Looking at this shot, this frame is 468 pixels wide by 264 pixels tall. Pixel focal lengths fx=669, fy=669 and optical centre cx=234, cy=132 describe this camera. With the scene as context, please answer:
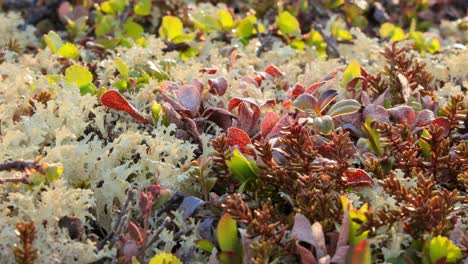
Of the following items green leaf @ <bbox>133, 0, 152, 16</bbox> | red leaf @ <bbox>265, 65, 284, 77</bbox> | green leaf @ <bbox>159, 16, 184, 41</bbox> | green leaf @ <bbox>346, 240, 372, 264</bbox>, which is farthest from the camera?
green leaf @ <bbox>133, 0, 152, 16</bbox>

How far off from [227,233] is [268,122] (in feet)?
1.66

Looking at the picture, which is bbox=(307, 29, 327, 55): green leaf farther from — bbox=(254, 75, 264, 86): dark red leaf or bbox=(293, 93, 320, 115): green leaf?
bbox=(293, 93, 320, 115): green leaf

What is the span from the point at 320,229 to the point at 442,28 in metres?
3.00

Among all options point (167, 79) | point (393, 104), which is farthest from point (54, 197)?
point (393, 104)

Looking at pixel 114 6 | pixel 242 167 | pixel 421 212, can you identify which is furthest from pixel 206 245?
pixel 114 6

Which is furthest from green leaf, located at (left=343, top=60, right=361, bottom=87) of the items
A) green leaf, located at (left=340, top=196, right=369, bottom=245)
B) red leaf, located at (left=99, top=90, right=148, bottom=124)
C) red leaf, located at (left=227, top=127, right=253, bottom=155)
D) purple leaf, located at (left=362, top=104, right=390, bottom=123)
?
green leaf, located at (left=340, top=196, right=369, bottom=245)

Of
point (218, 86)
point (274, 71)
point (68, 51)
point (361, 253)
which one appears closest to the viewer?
point (361, 253)

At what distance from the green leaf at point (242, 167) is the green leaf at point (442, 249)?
49cm

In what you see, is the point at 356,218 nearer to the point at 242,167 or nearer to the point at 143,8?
the point at 242,167

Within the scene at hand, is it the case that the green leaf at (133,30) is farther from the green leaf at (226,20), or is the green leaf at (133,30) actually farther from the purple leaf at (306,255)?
the purple leaf at (306,255)

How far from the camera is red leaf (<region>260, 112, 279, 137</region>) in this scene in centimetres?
199

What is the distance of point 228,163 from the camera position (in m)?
1.75

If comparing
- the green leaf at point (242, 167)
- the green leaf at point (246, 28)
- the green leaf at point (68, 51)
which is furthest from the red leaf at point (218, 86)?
the green leaf at point (246, 28)

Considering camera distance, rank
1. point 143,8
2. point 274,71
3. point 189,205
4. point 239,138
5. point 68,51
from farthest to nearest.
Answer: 1. point 143,8
2. point 68,51
3. point 274,71
4. point 239,138
5. point 189,205
